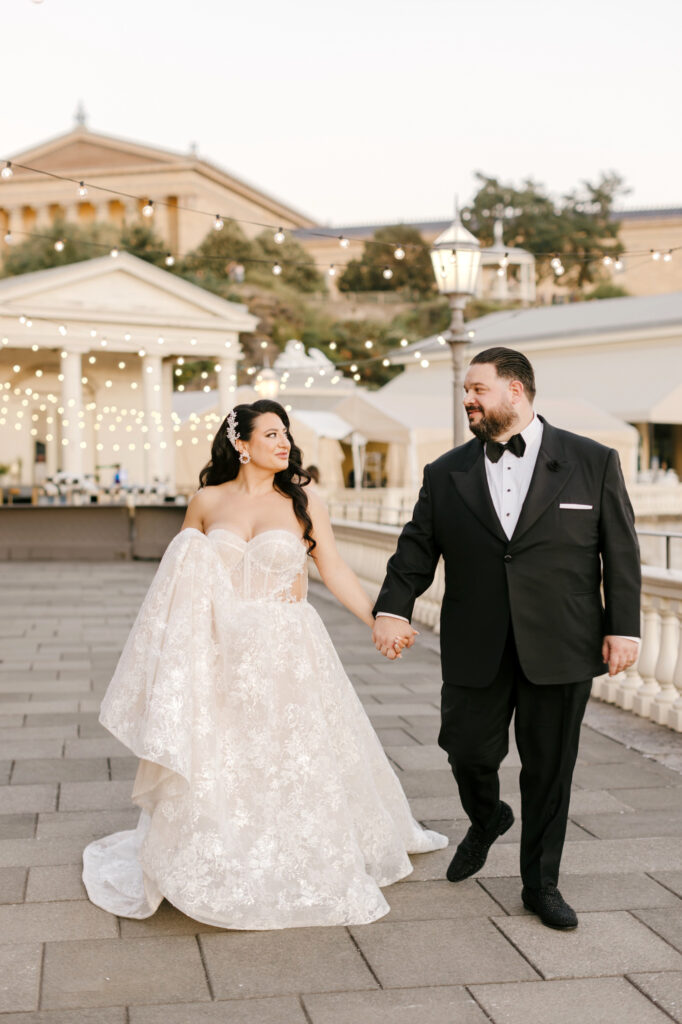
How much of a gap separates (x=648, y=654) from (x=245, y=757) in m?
3.77

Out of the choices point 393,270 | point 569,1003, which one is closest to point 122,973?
point 569,1003

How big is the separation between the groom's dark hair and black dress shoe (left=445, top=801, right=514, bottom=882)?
4.77ft

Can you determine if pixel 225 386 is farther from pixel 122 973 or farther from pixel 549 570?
pixel 122 973

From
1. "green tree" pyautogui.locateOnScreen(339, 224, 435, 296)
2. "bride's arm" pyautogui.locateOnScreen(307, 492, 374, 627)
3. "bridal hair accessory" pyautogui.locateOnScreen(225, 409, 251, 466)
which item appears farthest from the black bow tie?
"green tree" pyautogui.locateOnScreen(339, 224, 435, 296)

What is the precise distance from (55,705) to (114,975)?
14.2ft

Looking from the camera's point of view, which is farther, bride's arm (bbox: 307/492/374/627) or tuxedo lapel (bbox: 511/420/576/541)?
bride's arm (bbox: 307/492/374/627)

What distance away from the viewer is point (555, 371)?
4241 centimetres

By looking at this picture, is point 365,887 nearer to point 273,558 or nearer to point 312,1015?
point 312,1015

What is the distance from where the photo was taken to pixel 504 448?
12.9 ft

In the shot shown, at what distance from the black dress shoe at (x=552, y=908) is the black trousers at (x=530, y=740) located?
0.10 ft

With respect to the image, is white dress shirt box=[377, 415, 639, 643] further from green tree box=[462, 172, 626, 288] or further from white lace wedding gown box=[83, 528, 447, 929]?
green tree box=[462, 172, 626, 288]

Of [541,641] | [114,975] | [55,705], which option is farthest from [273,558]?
[55,705]

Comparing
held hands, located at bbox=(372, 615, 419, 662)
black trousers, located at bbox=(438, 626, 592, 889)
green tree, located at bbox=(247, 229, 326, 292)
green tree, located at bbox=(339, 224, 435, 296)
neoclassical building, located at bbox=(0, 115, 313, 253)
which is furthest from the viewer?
neoclassical building, located at bbox=(0, 115, 313, 253)

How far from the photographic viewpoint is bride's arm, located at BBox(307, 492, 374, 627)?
4.38m
